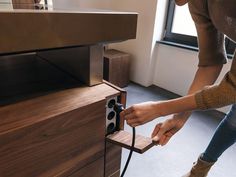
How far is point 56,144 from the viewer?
1.36 ft

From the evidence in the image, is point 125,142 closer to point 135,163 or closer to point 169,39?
point 135,163

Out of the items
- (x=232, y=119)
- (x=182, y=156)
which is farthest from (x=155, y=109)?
(x=182, y=156)

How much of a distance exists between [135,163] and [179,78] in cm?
97

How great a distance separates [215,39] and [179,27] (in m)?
1.35

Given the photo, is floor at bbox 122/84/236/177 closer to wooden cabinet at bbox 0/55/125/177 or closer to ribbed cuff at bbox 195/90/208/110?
wooden cabinet at bbox 0/55/125/177

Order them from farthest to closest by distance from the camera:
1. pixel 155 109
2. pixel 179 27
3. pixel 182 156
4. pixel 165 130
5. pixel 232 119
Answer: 1. pixel 179 27
2. pixel 182 156
3. pixel 232 119
4. pixel 165 130
5. pixel 155 109

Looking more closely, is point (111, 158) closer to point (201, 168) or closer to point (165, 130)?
point (165, 130)

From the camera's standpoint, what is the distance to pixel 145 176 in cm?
102

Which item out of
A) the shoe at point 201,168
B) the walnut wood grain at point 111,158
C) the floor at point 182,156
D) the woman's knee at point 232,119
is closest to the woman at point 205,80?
the walnut wood grain at point 111,158

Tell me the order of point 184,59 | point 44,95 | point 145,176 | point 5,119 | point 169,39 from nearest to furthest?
point 5,119 < point 44,95 < point 145,176 < point 184,59 < point 169,39

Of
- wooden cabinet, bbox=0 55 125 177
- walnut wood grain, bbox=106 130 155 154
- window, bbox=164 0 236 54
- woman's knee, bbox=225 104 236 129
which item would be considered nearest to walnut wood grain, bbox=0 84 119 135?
wooden cabinet, bbox=0 55 125 177

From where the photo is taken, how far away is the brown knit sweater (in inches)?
16.4

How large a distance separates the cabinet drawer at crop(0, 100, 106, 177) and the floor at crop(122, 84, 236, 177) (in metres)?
0.62

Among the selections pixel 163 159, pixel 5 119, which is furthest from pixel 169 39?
pixel 5 119
